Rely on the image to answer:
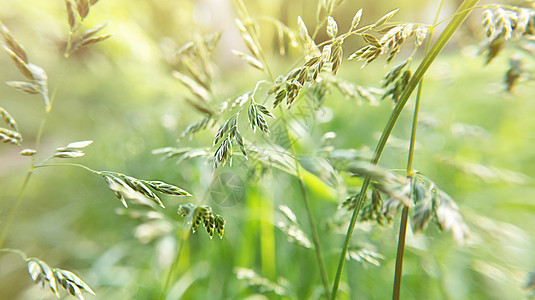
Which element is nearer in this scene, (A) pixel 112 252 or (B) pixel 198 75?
(B) pixel 198 75

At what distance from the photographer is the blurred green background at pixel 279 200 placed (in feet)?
2.22

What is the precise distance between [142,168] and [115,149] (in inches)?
12.9

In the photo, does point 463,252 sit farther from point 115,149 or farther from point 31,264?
point 115,149

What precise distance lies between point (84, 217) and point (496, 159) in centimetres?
162

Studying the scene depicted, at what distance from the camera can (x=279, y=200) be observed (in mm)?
961

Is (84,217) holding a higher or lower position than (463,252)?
lower

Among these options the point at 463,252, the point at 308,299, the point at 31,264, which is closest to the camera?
the point at 31,264

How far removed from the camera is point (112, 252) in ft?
3.30

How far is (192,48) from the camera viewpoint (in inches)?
18.4

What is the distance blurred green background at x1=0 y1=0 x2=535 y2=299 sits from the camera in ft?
2.22

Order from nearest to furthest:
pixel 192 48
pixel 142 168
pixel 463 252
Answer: pixel 192 48 → pixel 463 252 → pixel 142 168

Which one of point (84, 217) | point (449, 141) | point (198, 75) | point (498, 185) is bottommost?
point (84, 217)

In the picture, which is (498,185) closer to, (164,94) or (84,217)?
(84,217)

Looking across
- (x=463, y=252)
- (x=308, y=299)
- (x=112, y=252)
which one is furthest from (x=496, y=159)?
(x=112, y=252)
